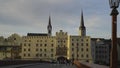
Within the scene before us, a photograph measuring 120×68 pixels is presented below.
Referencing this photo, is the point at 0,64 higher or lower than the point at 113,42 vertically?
lower

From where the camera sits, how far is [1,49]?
197m

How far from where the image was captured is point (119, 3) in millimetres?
10797

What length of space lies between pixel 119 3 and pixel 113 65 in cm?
184

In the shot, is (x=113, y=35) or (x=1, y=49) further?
(x=1, y=49)

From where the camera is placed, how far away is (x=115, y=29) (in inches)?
433

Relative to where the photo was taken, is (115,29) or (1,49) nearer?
(115,29)

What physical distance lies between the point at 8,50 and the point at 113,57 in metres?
190

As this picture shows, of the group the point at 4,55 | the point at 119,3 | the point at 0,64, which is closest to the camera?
the point at 119,3

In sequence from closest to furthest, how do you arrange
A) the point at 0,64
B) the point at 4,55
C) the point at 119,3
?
1. the point at 119,3
2. the point at 0,64
3. the point at 4,55

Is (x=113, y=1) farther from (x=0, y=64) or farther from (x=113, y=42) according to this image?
(x=0, y=64)

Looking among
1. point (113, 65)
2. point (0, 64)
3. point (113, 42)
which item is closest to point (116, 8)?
point (113, 42)

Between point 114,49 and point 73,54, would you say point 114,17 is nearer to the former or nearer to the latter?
point 114,49

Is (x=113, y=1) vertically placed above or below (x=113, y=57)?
above

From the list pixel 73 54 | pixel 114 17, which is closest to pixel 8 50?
pixel 73 54
